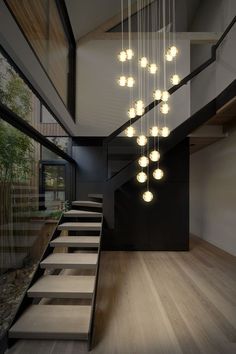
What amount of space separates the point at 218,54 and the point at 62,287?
5.17 metres

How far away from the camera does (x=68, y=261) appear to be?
3406mm

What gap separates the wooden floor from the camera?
241cm

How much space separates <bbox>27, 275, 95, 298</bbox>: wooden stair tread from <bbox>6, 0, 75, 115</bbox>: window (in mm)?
3034

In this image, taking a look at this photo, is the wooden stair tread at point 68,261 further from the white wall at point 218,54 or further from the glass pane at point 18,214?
the white wall at point 218,54

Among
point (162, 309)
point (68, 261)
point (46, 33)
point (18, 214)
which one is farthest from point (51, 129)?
point (162, 309)

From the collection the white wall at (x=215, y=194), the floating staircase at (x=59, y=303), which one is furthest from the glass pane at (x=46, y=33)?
the white wall at (x=215, y=194)

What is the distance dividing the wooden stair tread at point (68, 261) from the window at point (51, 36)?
2872 millimetres

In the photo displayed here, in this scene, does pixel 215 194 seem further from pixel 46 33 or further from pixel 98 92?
pixel 46 33

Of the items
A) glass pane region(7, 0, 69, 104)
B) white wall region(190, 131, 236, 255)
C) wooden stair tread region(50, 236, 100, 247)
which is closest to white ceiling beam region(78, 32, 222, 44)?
glass pane region(7, 0, 69, 104)

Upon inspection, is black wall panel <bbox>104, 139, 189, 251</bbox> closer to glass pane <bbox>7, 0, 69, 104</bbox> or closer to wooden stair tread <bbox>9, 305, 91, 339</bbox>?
glass pane <bbox>7, 0, 69, 104</bbox>

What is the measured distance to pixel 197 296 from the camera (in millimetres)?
3484

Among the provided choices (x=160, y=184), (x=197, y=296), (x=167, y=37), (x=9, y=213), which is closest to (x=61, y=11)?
(x=167, y=37)

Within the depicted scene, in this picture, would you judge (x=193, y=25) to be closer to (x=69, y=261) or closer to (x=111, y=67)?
(x=111, y=67)

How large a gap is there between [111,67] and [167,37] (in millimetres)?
1782
